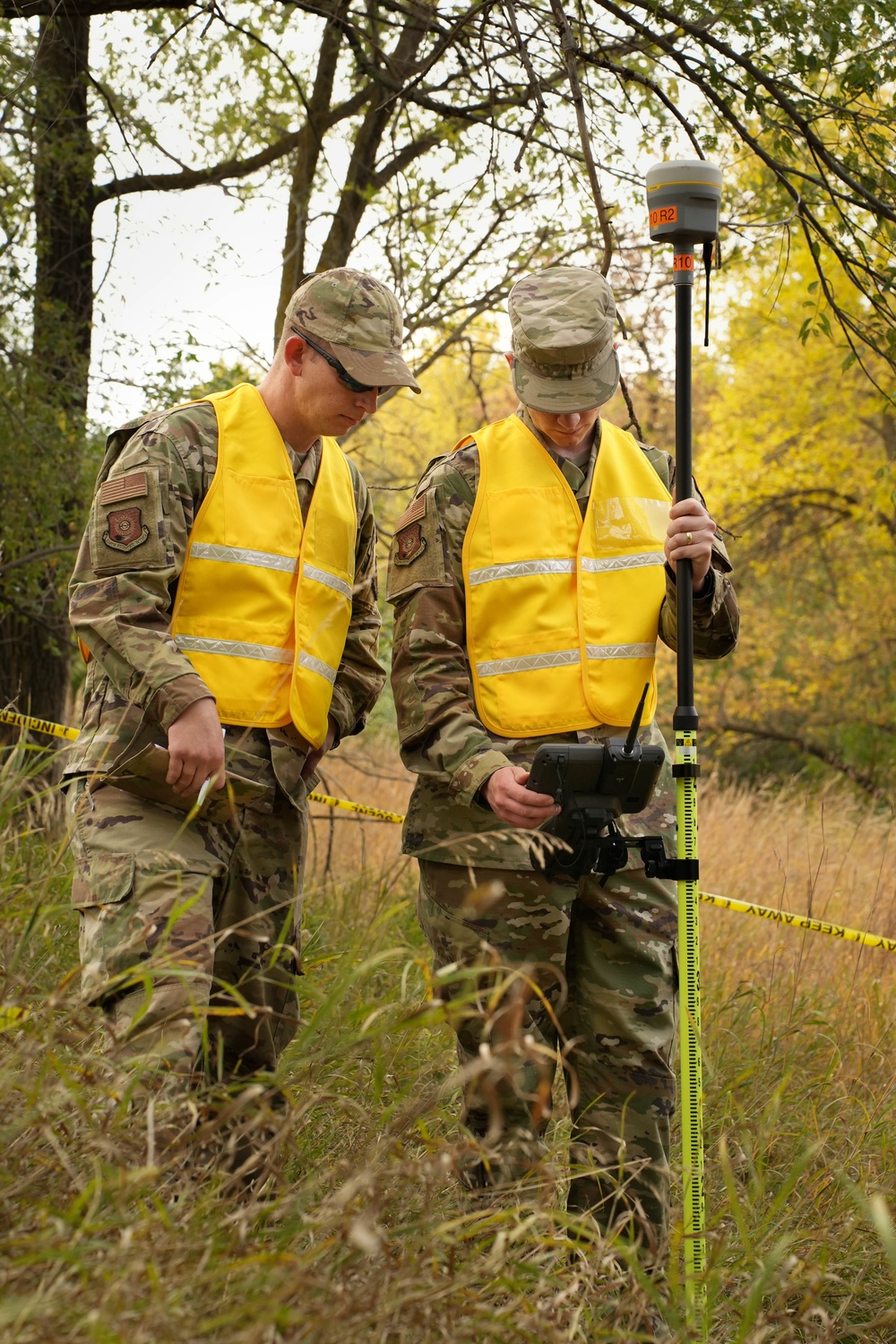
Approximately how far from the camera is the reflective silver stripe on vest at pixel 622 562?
305cm

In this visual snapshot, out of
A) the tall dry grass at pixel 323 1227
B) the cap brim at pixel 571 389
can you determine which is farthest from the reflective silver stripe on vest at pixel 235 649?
the cap brim at pixel 571 389

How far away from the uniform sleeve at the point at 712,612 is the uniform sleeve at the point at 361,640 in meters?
0.75

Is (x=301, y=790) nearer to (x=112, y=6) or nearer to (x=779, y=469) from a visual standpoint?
(x=112, y=6)

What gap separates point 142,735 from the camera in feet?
9.19

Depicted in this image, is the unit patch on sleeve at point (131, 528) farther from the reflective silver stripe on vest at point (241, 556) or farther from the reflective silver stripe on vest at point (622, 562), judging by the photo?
the reflective silver stripe on vest at point (622, 562)

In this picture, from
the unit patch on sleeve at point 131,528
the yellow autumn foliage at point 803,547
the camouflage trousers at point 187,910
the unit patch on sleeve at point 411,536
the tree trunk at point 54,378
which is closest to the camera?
the camouflage trousers at point 187,910

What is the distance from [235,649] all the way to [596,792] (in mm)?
870

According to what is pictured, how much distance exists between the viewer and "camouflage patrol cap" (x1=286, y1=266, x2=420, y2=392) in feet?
9.75

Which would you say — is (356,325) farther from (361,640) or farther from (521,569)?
(361,640)

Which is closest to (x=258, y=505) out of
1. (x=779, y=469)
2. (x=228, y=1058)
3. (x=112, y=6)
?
(x=228, y=1058)

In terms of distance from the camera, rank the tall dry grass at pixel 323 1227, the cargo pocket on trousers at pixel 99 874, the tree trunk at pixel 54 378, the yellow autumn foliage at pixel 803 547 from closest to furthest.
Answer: the tall dry grass at pixel 323 1227 < the cargo pocket on trousers at pixel 99 874 < the tree trunk at pixel 54 378 < the yellow autumn foliage at pixel 803 547

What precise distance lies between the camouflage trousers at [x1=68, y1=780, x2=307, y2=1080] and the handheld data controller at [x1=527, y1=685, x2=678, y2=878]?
0.57 metres

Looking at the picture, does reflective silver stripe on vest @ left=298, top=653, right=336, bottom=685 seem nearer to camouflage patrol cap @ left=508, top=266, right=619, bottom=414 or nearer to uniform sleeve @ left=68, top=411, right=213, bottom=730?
uniform sleeve @ left=68, top=411, right=213, bottom=730

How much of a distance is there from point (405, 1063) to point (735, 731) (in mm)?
12186
